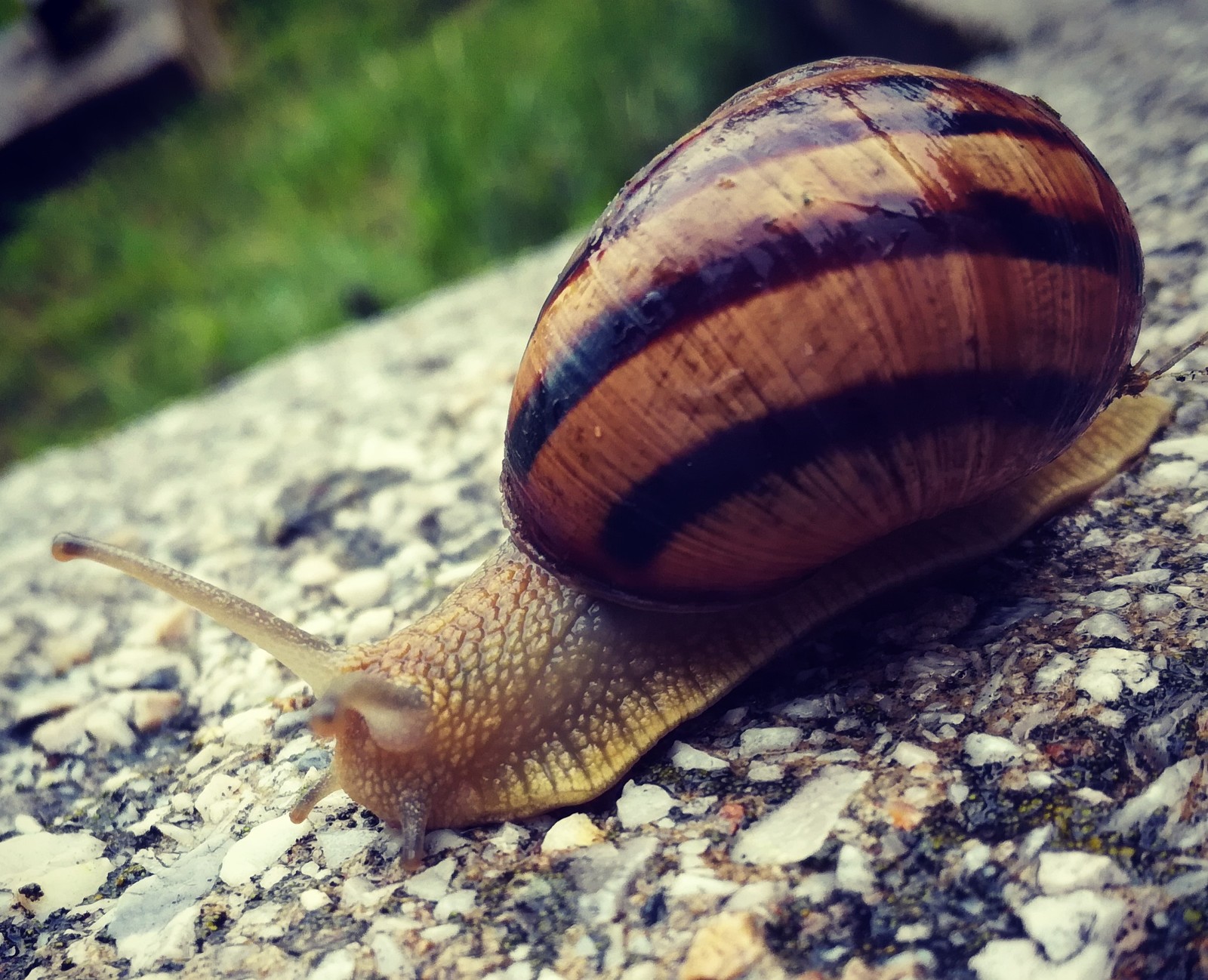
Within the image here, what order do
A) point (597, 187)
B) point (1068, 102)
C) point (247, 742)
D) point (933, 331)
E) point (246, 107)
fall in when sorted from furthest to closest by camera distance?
point (246, 107) → point (597, 187) → point (1068, 102) → point (247, 742) → point (933, 331)

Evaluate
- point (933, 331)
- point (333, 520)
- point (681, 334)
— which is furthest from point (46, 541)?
point (933, 331)

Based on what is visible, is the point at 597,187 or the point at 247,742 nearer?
the point at 247,742

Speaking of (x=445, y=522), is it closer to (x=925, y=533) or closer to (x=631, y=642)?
(x=631, y=642)

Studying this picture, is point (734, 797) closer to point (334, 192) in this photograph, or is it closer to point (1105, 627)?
point (1105, 627)

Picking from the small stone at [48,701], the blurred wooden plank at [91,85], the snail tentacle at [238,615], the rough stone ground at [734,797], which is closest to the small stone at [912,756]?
the rough stone ground at [734,797]

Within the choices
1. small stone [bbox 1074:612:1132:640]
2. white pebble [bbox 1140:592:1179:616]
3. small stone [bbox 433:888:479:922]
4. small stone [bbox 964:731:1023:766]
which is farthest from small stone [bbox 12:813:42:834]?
white pebble [bbox 1140:592:1179:616]

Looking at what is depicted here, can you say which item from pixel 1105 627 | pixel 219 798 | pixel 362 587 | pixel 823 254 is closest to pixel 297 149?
pixel 362 587
